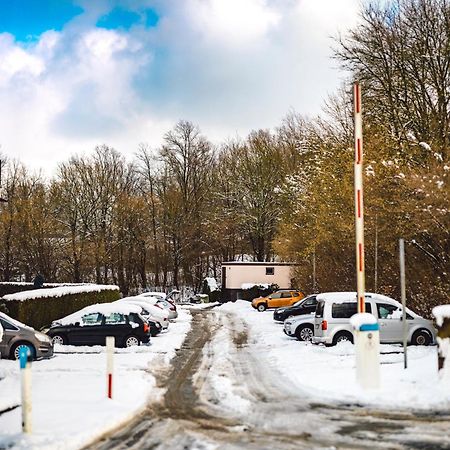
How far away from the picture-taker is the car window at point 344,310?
63.6 feet

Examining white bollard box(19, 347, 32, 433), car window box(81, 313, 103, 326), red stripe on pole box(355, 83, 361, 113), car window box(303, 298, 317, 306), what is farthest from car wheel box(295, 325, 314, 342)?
white bollard box(19, 347, 32, 433)

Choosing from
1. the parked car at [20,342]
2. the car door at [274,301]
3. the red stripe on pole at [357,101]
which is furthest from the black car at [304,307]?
the red stripe on pole at [357,101]

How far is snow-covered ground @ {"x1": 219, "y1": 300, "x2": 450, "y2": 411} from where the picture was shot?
36.6 feet

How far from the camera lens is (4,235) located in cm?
5641

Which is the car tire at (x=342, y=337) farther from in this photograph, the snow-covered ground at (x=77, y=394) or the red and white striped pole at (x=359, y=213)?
the red and white striped pole at (x=359, y=213)

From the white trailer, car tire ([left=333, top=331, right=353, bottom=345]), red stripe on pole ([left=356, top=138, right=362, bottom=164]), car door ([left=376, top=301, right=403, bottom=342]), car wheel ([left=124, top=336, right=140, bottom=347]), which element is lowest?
car wheel ([left=124, top=336, right=140, bottom=347])

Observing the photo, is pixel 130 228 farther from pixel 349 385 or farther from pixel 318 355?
pixel 349 385

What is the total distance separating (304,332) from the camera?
22734 mm

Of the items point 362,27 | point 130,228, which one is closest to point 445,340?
point 362,27

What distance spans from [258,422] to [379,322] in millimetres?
10334

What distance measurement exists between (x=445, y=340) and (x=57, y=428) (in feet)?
23.8

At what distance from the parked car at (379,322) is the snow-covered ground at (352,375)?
399 mm

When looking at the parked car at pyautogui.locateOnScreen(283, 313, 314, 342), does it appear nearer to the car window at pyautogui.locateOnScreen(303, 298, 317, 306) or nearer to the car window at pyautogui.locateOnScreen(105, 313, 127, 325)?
the car window at pyautogui.locateOnScreen(303, 298, 317, 306)

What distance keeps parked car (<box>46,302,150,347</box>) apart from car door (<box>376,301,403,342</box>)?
784cm
